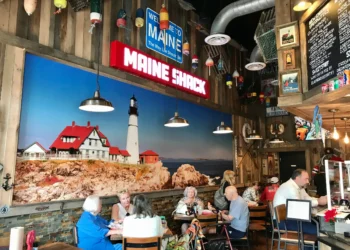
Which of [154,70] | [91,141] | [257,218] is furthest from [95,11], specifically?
[257,218]

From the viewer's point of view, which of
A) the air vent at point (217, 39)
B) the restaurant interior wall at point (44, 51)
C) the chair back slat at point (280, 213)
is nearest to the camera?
the restaurant interior wall at point (44, 51)

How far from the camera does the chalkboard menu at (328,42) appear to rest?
3090 mm

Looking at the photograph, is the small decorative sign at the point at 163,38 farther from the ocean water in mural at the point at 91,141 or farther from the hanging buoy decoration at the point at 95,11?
the hanging buoy decoration at the point at 95,11

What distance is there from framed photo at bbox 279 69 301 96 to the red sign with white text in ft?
8.41

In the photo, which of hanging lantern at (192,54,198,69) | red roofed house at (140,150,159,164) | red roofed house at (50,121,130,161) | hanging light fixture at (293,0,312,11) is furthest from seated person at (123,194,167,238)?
hanging lantern at (192,54,198,69)

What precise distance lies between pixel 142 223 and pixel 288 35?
9.74 feet

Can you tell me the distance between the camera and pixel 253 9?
6160 millimetres

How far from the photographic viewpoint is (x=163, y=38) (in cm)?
615

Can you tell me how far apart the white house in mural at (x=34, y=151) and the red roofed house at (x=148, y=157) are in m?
1.90

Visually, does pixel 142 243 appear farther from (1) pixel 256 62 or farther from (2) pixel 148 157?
(1) pixel 256 62

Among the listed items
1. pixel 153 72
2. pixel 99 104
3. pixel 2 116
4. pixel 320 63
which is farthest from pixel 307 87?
pixel 2 116

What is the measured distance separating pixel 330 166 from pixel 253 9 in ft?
12.8

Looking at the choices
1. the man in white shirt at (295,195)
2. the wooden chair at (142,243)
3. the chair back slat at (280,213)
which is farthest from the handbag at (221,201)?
the wooden chair at (142,243)

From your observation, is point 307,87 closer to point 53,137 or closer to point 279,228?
point 279,228
